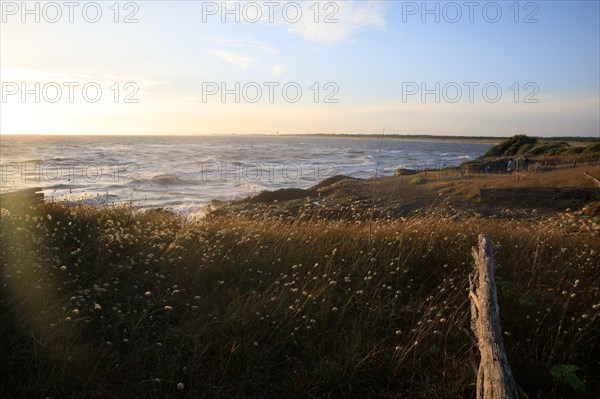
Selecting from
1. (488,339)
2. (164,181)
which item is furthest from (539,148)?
(488,339)

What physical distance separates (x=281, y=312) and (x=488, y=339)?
2.17m

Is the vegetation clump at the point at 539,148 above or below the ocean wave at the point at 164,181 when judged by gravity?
above

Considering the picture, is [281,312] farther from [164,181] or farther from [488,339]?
[164,181]

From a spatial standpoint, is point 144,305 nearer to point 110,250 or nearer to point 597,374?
point 110,250

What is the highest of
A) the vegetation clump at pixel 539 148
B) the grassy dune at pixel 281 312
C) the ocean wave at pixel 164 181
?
the vegetation clump at pixel 539 148

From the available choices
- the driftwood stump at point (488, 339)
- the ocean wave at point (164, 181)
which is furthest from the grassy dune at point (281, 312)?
the ocean wave at point (164, 181)

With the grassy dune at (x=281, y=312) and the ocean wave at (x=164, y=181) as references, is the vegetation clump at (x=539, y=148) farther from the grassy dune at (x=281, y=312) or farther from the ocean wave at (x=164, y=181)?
the grassy dune at (x=281, y=312)

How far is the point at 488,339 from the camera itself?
375 centimetres

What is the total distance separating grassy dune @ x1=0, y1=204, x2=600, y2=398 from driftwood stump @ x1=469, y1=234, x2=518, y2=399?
35 centimetres

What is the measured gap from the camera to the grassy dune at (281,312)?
12.8ft

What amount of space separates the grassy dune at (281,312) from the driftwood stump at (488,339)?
13.7 inches

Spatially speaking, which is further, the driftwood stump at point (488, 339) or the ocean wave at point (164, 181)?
the ocean wave at point (164, 181)

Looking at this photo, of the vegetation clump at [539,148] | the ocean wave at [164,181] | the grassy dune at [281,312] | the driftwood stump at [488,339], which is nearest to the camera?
the driftwood stump at [488,339]

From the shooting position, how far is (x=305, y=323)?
4691mm
